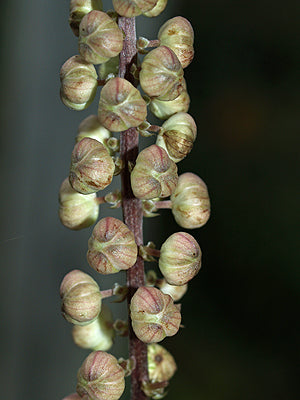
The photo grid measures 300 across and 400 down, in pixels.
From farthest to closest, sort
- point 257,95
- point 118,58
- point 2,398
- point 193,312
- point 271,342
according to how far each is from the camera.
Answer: point 257,95 < point 193,312 < point 271,342 < point 2,398 < point 118,58

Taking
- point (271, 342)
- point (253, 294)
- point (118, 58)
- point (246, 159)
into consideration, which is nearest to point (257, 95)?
point (246, 159)

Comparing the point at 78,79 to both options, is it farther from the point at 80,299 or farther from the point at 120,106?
the point at 80,299

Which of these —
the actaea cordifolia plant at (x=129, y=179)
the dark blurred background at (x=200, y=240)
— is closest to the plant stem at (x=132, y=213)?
the actaea cordifolia plant at (x=129, y=179)

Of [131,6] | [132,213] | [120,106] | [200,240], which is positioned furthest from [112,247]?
[200,240]

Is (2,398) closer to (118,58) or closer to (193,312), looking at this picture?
(193,312)

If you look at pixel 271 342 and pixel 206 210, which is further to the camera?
pixel 271 342

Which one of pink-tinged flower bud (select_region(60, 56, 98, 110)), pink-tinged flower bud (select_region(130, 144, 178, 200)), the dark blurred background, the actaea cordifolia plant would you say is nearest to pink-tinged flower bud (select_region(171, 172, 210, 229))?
the actaea cordifolia plant
